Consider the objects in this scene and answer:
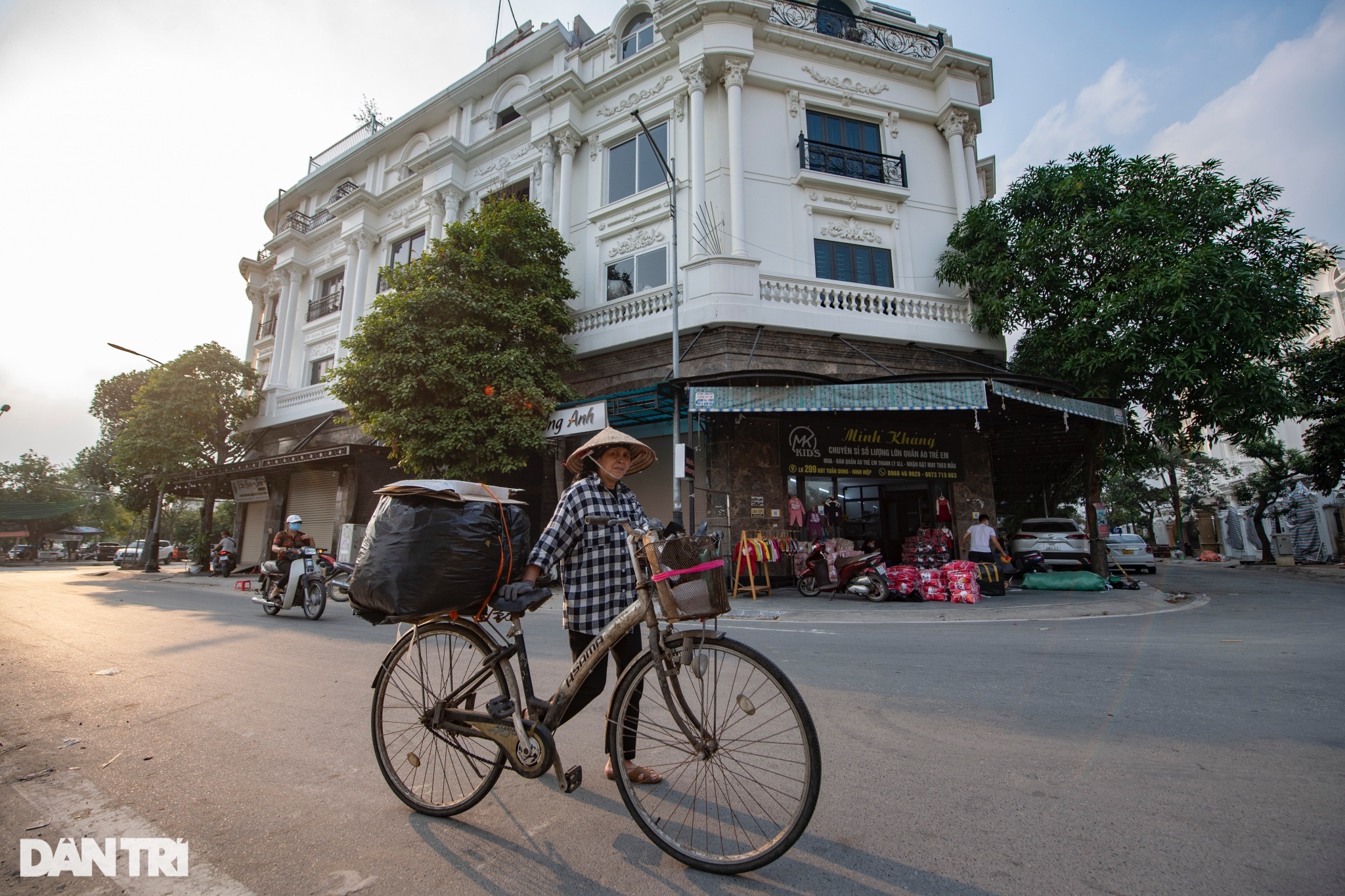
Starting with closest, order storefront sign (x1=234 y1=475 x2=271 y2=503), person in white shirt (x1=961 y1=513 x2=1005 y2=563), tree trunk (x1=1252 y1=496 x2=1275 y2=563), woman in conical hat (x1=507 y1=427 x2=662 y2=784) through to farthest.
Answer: woman in conical hat (x1=507 y1=427 x2=662 y2=784)
person in white shirt (x1=961 y1=513 x2=1005 y2=563)
tree trunk (x1=1252 y1=496 x2=1275 y2=563)
storefront sign (x1=234 y1=475 x2=271 y2=503)

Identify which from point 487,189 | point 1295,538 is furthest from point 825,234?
point 1295,538

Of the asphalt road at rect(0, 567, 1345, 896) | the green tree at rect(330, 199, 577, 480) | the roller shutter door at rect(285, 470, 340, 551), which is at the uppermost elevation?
the green tree at rect(330, 199, 577, 480)

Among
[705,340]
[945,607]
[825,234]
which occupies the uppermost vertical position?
[825,234]

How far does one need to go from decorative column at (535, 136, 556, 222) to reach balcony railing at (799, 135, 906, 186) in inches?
272

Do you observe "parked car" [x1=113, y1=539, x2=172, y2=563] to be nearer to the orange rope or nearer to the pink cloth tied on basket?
the orange rope

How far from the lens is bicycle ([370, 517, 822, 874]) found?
199 cm

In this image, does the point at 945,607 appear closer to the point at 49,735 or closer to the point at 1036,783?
the point at 1036,783

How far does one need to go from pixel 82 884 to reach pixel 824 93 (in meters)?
18.1

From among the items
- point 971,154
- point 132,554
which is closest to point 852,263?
point 971,154

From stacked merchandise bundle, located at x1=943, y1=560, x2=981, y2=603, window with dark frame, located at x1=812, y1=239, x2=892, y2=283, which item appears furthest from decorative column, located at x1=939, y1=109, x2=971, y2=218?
stacked merchandise bundle, located at x1=943, y1=560, x2=981, y2=603

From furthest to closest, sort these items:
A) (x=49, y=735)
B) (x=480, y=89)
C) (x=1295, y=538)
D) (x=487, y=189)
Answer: (x=1295, y=538)
(x=480, y=89)
(x=487, y=189)
(x=49, y=735)

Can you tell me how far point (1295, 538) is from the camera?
23438 mm

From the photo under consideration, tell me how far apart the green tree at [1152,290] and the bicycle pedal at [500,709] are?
12860 millimetres

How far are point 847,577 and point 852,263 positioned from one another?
796 cm
